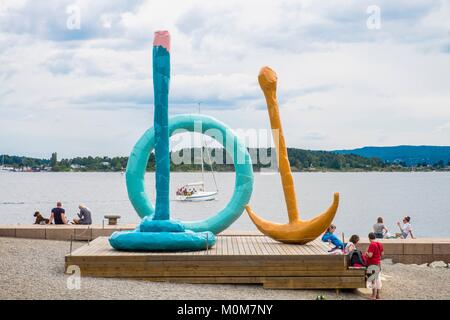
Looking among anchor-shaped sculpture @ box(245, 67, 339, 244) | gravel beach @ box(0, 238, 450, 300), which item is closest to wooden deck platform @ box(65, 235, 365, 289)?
gravel beach @ box(0, 238, 450, 300)

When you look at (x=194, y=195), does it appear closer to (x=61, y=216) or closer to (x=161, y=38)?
(x=61, y=216)

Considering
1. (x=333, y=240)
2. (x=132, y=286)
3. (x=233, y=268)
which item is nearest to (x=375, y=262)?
(x=333, y=240)

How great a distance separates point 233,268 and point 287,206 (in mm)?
2578

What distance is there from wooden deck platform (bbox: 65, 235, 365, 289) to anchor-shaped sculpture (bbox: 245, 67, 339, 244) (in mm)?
1353

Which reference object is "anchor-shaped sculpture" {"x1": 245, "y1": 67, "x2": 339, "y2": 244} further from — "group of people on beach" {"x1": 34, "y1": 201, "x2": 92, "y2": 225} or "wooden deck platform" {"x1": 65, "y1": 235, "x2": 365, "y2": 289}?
"group of people on beach" {"x1": 34, "y1": 201, "x2": 92, "y2": 225}

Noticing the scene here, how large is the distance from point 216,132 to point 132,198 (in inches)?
90.5

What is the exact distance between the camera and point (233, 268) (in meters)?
13.5

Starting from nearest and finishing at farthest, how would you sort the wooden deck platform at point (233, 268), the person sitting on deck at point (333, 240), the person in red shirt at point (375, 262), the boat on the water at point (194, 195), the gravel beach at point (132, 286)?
1. the gravel beach at point (132, 286)
2. the person in red shirt at point (375, 262)
3. the wooden deck platform at point (233, 268)
4. the person sitting on deck at point (333, 240)
5. the boat on the water at point (194, 195)

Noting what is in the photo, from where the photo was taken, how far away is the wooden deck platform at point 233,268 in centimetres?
1348

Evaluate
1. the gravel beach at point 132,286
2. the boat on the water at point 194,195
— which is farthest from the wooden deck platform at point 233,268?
the boat on the water at point 194,195

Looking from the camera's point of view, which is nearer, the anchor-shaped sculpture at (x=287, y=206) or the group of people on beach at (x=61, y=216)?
the anchor-shaped sculpture at (x=287, y=206)

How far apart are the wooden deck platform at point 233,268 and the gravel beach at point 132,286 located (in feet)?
0.65

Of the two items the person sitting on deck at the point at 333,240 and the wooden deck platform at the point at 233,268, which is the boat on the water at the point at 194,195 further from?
the wooden deck platform at the point at 233,268

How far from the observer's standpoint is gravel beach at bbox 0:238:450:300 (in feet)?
37.7
